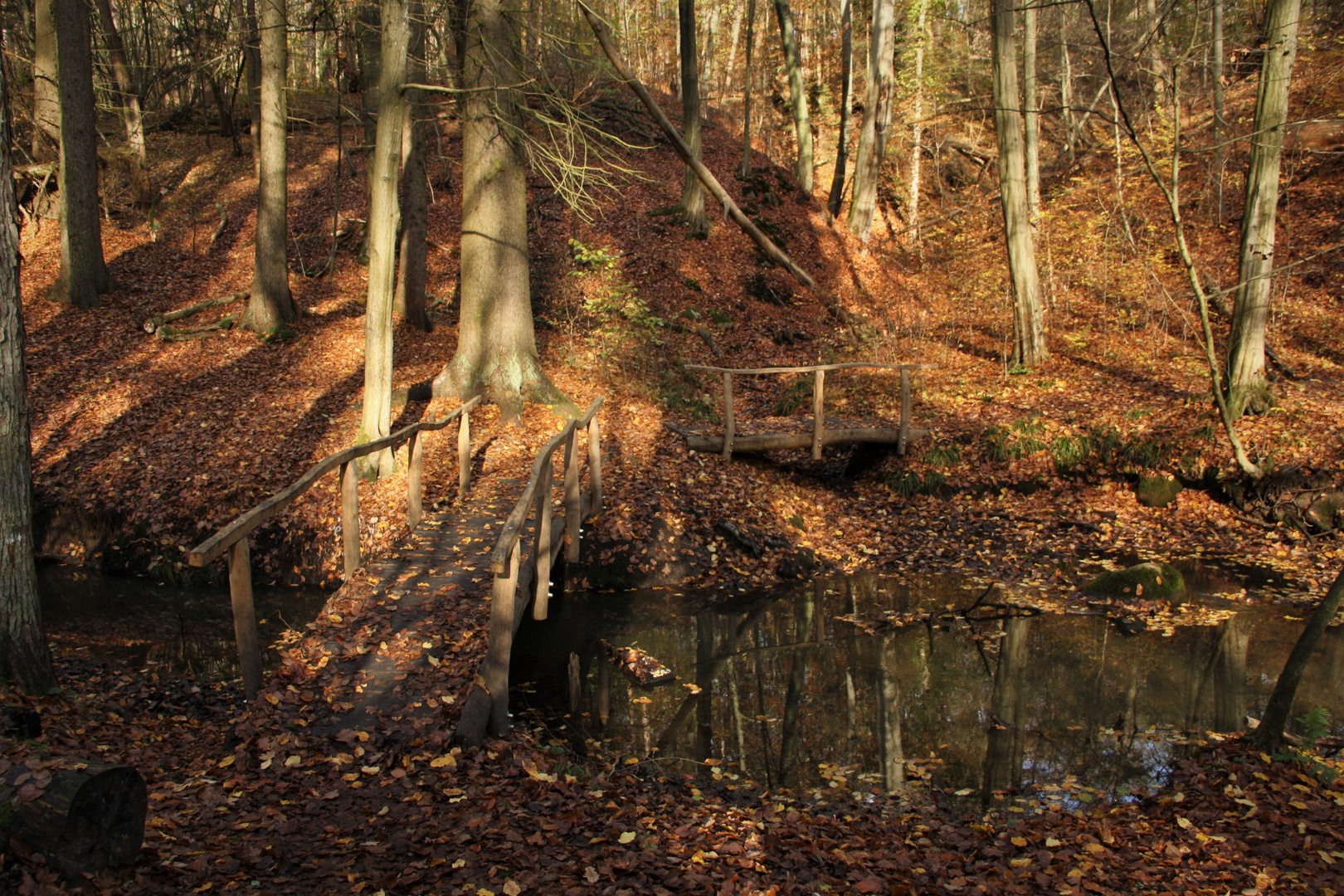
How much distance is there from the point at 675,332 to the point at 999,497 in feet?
23.4

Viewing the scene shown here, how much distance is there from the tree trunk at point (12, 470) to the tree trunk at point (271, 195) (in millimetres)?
9406

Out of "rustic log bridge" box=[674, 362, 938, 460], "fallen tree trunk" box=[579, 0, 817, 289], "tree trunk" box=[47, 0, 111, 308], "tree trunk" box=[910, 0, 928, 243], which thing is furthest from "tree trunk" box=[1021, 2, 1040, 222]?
"tree trunk" box=[47, 0, 111, 308]

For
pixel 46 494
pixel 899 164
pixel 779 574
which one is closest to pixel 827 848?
pixel 779 574

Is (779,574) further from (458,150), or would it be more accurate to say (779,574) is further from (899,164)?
(899,164)

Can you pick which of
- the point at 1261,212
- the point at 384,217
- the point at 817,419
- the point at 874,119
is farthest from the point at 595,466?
the point at 874,119

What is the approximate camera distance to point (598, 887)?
399 cm

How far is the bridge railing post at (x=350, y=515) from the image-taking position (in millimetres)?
7367

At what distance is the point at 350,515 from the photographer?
24.5ft

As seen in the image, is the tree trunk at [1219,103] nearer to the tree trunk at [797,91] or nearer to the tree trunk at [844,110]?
the tree trunk at [844,110]

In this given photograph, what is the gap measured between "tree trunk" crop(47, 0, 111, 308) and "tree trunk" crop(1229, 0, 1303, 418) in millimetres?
17843

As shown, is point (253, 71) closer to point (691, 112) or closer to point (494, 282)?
point (691, 112)

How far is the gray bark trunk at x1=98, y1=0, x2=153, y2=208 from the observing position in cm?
1911

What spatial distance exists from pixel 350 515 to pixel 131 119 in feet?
58.1

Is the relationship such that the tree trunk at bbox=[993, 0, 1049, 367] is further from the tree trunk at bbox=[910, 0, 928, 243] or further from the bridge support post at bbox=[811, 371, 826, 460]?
the tree trunk at bbox=[910, 0, 928, 243]
